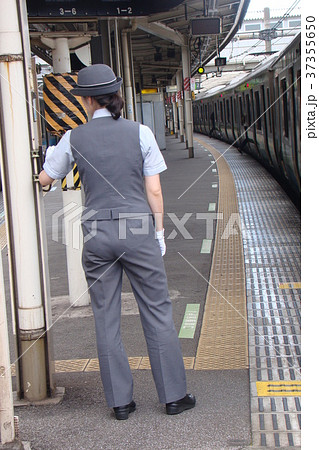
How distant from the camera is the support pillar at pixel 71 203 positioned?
6051 millimetres

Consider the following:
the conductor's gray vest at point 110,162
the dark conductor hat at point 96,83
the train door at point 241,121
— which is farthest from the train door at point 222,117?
the conductor's gray vest at point 110,162

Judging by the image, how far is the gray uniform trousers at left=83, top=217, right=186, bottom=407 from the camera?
3.65 m

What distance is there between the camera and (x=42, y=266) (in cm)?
400

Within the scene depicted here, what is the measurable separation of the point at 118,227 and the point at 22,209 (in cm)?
66

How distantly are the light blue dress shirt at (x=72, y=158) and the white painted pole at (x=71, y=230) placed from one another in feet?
7.30

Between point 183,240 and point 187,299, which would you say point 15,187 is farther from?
point 183,240

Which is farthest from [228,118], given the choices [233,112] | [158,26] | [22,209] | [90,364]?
[22,209]

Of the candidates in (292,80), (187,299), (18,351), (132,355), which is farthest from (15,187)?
(292,80)

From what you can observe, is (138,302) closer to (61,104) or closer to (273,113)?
(61,104)

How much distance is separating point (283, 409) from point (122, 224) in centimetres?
140

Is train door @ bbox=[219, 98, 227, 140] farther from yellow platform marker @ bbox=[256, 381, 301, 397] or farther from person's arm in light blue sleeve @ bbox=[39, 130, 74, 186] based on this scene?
person's arm in light blue sleeve @ bbox=[39, 130, 74, 186]

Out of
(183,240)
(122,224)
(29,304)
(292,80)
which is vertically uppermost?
(292,80)

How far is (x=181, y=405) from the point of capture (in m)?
3.84

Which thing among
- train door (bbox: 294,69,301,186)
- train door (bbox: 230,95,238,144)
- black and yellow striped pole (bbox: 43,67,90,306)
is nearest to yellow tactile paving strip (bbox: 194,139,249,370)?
black and yellow striped pole (bbox: 43,67,90,306)
